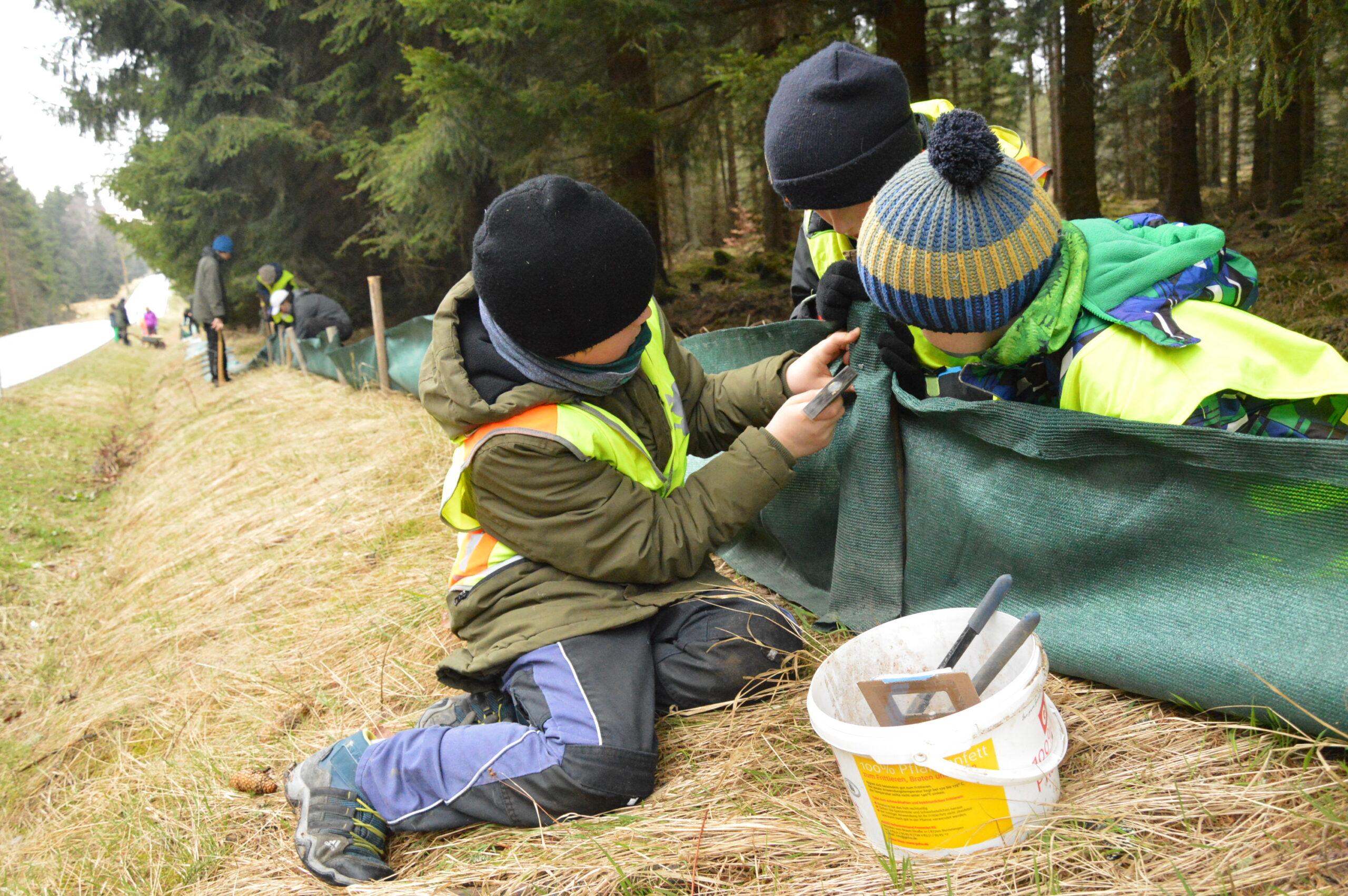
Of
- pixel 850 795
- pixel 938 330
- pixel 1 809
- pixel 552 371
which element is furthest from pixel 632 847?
pixel 1 809

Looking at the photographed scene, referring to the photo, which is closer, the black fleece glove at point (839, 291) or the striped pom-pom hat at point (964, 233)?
the striped pom-pom hat at point (964, 233)

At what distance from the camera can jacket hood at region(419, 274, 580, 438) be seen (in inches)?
88.9

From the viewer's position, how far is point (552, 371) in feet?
7.47

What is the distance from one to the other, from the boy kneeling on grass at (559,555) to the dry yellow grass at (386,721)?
0.41 ft

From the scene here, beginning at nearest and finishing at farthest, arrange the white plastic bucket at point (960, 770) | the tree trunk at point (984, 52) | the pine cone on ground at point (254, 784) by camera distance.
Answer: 1. the white plastic bucket at point (960, 770)
2. the pine cone on ground at point (254, 784)
3. the tree trunk at point (984, 52)

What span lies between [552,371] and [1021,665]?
1.27 metres

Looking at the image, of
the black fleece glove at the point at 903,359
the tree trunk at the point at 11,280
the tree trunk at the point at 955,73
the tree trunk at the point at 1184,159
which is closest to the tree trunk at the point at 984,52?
the tree trunk at the point at 955,73

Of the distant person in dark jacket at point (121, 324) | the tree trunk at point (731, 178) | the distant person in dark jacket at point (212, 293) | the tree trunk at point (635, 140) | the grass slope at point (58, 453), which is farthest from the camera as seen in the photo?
the distant person in dark jacket at point (121, 324)

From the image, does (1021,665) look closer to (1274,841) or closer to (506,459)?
(1274,841)

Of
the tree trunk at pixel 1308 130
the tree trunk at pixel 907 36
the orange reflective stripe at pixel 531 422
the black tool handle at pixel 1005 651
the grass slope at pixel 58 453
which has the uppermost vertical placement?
the tree trunk at pixel 907 36

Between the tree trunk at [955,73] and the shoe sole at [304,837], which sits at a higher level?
the tree trunk at [955,73]

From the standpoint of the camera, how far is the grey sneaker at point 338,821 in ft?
6.79

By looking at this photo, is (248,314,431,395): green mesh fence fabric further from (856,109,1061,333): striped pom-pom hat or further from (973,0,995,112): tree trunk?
(973,0,995,112): tree trunk

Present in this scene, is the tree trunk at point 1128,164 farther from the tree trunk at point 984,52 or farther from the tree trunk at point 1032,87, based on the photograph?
the tree trunk at point 984,52
